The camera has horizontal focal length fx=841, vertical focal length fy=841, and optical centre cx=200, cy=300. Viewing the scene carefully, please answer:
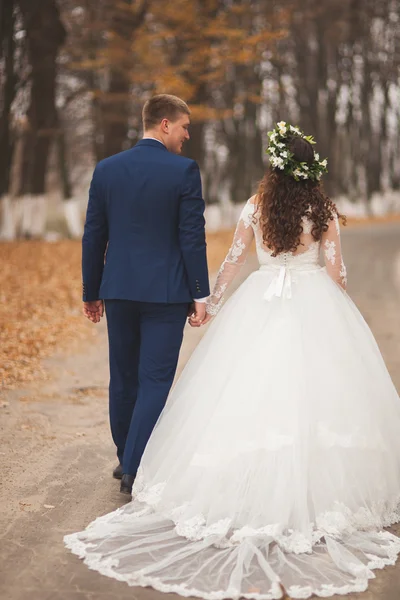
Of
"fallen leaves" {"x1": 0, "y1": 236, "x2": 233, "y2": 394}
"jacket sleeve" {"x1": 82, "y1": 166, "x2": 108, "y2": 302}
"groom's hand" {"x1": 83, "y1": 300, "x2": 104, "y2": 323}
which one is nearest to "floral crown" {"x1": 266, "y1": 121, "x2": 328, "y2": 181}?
"jacket sleeve" {"x1": 82, "y1": 166, "x2": 108, "y2": 302}

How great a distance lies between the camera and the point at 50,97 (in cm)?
2506

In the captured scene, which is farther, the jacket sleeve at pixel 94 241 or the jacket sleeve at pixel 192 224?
the jacket sleeve at pixel 94 241

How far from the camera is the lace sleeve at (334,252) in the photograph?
17.4 feet

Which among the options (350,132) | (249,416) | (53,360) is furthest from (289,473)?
(350,132)

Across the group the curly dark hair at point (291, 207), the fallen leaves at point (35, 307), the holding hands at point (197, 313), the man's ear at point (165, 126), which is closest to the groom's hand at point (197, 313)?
the holding hands at point (197, 313)

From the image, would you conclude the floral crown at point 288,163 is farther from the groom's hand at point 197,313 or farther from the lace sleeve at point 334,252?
the groom's hand at point 197,313

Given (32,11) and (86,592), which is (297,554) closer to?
(86,592)

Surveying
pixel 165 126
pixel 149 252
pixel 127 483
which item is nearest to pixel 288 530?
pixel 127 483

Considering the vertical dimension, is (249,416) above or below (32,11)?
below

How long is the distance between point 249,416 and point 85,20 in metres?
21.7

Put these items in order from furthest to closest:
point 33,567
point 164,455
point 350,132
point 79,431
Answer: point 350,132
point 79,431
point 164,455
point 33,567

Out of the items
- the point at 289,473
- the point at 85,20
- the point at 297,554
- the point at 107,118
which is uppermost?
the point at 85,20

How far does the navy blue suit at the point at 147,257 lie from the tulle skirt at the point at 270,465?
219mm

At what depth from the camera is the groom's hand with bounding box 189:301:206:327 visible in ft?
17.4
